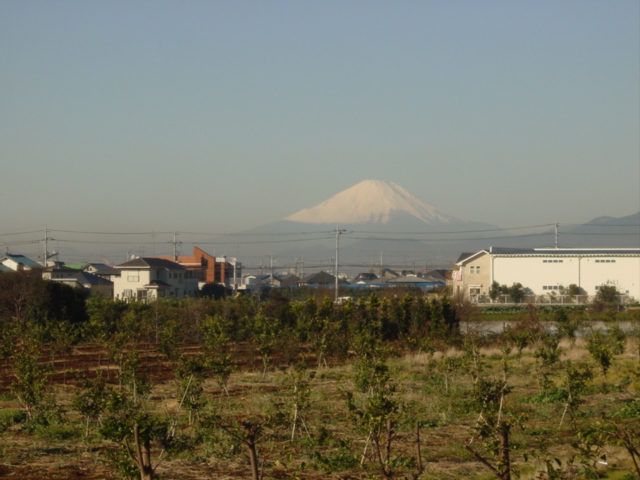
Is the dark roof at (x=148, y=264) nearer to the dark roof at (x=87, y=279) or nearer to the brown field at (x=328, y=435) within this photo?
the dark roof at (x=87, y=279)

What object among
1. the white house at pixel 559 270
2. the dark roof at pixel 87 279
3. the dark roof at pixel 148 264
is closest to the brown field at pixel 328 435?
the dark roof at pixel 148 264

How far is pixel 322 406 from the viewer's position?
49.4 ft

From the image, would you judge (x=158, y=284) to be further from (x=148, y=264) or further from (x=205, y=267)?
(x=205, y=267)

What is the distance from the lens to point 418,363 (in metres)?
24.2

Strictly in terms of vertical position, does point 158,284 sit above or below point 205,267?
below

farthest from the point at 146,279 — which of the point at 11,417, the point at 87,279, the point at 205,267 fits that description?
the point at 11,417

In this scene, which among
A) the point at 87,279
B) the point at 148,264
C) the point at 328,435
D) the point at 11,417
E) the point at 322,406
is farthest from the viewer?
the point at 87,279

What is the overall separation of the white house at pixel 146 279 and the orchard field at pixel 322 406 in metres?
24.2

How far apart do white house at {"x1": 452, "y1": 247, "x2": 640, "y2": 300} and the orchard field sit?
27159 millimetres

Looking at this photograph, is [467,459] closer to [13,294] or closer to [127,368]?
[127,368]

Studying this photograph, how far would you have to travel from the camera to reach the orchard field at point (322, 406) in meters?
7.18

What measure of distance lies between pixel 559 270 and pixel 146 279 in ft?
111

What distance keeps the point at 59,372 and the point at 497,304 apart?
4007cm

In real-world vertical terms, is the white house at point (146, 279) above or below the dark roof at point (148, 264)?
below
